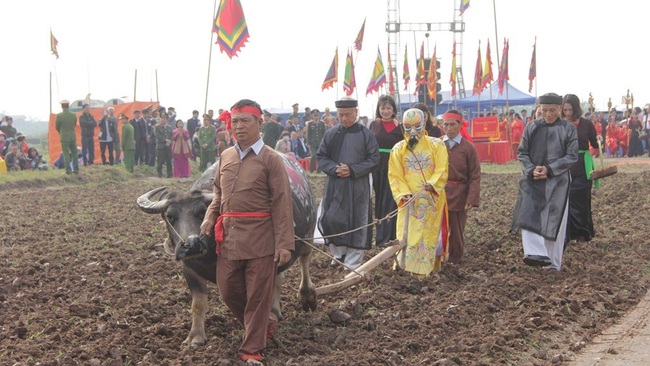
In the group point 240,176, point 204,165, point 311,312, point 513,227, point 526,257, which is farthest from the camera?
Answer: point 204,165

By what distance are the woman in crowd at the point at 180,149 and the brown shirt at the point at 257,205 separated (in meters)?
17.2

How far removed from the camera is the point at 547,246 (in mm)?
9141

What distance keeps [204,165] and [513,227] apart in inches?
508

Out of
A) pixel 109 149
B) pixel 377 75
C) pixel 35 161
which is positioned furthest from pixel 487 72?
pixel 35 161

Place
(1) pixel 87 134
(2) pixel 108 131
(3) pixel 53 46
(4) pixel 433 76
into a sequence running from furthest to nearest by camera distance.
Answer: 1. (4) pixel 433 76
2. (3) pixel 53 46
3. (2) pixel 108 131
4. (1) pixel 87 134

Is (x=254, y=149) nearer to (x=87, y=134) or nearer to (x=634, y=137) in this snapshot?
(x=87, y=134)

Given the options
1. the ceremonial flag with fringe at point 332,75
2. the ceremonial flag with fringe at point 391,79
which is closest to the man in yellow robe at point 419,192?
the ceremonial flag with fringe at point 332,75

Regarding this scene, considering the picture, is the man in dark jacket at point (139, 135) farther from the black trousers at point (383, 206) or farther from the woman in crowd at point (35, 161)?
the black trousers at point (383, 206)

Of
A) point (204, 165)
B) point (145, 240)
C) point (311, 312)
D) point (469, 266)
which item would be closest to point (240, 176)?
point (311, 312)

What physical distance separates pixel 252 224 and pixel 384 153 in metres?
4.58

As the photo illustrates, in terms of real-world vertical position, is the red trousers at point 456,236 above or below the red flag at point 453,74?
below

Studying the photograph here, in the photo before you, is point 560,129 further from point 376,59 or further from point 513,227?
point 376,59

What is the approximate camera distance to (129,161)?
22.9 metres

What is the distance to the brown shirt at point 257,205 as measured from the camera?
5.66 metres
